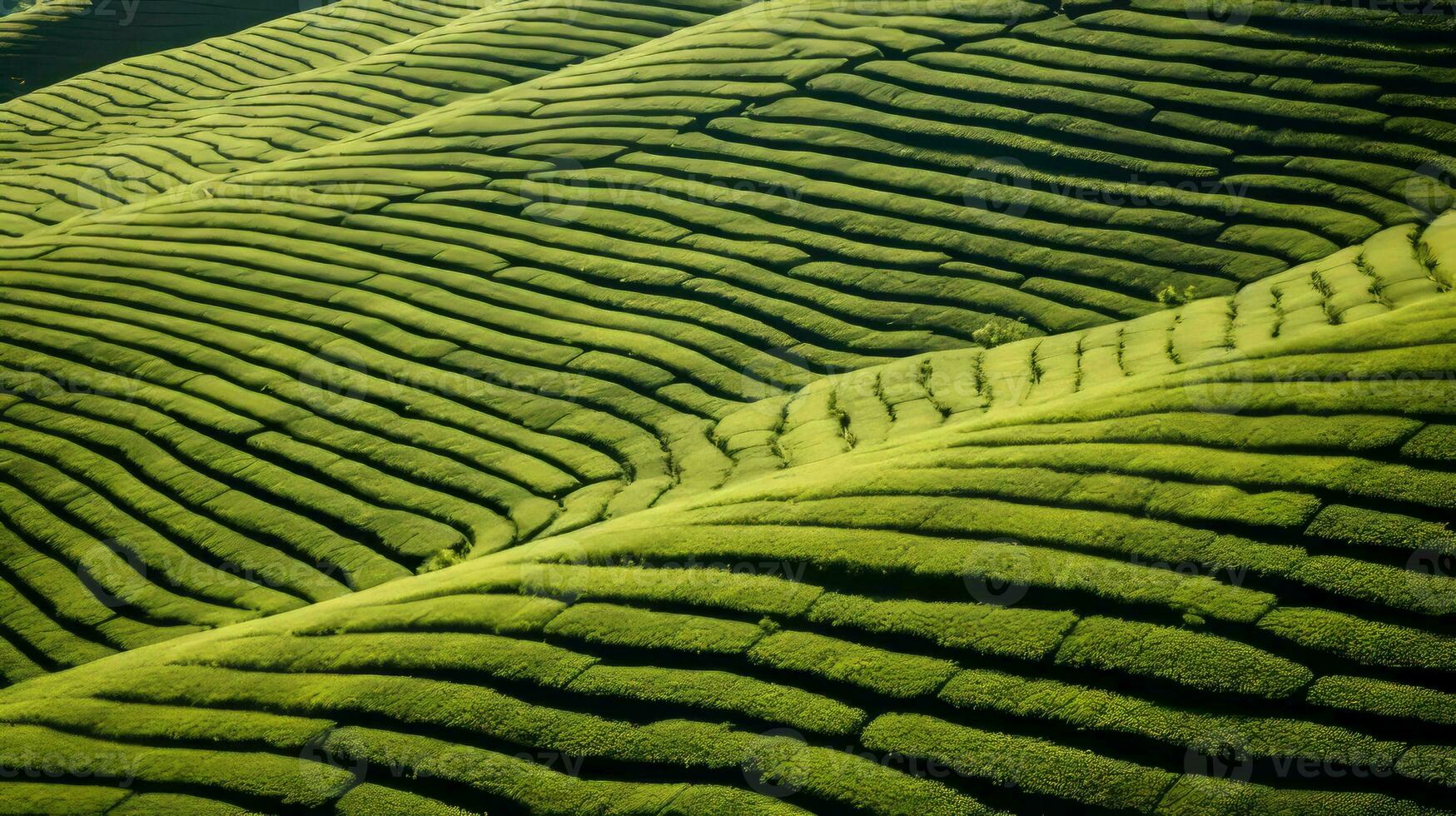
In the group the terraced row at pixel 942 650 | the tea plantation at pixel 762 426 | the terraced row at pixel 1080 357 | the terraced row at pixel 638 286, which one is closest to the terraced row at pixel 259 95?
the tea plantation at pixel 762 426

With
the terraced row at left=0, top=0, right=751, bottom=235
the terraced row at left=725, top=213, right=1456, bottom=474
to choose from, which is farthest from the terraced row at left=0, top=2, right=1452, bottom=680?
the terraced row at left=0, top=0, right=751, bottom=235

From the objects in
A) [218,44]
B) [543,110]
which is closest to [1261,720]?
[543,110]

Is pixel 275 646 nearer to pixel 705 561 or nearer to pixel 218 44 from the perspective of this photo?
pixel 705 561

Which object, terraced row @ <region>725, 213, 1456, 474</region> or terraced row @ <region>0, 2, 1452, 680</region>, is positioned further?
terraced row @ <region>0, 2, 1452, 680</region>

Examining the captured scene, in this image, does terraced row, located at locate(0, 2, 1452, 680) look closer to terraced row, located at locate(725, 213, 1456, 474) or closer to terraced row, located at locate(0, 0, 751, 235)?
terraced row, located at locate(725, 213, 1456, 474)

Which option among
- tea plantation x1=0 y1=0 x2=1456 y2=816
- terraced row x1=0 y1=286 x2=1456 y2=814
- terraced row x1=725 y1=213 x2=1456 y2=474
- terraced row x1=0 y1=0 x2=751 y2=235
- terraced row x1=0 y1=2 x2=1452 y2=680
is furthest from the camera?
terraced row x1=0 y1=0 x2=751 y2=235

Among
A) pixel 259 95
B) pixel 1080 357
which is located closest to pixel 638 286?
pixel 1080 357

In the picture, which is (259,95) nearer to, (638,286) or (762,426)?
(638,286)
